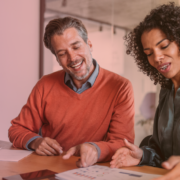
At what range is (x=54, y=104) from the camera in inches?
69.2

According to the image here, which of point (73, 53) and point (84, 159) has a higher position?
point (73, 53)

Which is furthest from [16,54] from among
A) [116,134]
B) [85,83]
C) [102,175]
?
[102,175]

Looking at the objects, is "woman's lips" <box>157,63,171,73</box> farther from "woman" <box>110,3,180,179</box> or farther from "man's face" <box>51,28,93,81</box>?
"man's face" <box>51,28,93,81</box>

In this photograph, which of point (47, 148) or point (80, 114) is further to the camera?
point (80, 114)

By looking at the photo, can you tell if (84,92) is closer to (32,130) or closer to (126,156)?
(32,130)

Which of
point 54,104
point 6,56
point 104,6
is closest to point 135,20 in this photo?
point 104,6

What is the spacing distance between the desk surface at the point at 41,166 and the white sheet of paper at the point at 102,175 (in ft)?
0.28

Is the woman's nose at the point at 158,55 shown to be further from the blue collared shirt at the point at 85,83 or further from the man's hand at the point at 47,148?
the man's hand at the point at 47,148

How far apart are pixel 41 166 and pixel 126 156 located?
1.36ft

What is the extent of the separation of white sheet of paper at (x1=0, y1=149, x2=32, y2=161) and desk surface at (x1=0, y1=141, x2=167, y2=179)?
0.03 metres

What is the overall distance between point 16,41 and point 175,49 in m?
2.64

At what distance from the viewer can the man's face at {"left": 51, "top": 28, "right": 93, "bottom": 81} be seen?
170 centimetres

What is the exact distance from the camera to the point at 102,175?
1.04 m

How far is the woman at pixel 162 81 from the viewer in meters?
1.25
